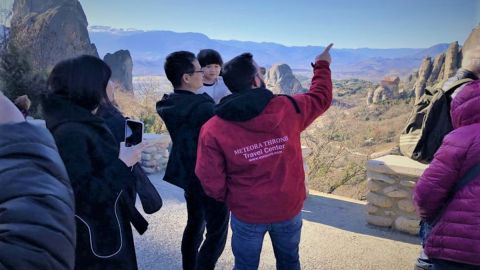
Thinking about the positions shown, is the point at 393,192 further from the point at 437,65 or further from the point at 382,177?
the point at 437,65

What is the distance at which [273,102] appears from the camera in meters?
2.08

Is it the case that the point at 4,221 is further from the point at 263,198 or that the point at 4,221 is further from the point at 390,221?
the point at 390,221

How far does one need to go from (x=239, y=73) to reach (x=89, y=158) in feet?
2.93

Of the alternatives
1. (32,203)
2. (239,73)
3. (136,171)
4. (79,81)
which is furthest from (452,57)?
(32,203)

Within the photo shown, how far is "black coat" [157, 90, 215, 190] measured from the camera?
258cm

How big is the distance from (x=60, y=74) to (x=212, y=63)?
5.60 ft

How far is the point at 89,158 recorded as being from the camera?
166cm

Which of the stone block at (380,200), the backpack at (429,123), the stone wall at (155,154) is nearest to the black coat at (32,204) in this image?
the backpack at (429,123)

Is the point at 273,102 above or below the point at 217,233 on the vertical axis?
above

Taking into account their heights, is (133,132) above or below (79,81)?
below

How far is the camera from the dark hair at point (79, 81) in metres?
1.69

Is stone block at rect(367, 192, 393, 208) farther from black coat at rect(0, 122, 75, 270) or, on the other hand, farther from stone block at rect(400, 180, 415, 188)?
black coat at rect(0, 122, 75, 270)

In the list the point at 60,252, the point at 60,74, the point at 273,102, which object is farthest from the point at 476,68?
the point at 60,252

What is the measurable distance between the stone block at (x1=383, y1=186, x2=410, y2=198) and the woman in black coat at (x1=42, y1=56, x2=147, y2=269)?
3060 millimetres
